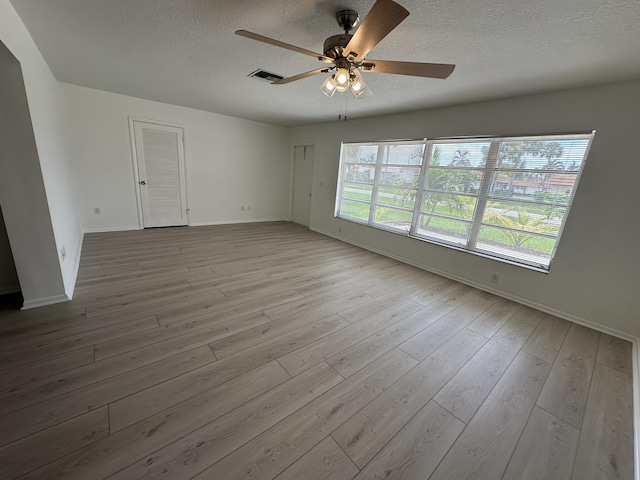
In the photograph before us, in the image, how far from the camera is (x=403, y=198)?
14.2 ft

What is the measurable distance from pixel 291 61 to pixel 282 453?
3079 mm

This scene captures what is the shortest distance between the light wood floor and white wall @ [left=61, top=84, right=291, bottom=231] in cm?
227

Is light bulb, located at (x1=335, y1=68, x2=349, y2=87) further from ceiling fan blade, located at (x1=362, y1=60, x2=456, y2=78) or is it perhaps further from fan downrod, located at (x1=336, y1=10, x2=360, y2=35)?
fan downrod, located at (x1=336, y1=10, x2=360, y2=35)

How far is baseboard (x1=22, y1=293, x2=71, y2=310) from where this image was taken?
2275 millimetres

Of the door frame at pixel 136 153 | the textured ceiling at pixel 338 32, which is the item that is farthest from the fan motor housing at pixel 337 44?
the door frame at pixel 136 153

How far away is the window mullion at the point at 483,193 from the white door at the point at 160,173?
544 cm

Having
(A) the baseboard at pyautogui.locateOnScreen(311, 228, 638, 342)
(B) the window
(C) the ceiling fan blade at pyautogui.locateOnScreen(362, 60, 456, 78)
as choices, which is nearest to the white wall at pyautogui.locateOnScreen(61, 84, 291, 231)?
(B) the window

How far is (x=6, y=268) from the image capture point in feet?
8.09

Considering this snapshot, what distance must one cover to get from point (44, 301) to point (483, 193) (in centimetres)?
506

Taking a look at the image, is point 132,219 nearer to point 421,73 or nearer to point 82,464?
point 82,464

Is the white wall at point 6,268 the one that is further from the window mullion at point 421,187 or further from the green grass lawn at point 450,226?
the window mullion at point 421,187

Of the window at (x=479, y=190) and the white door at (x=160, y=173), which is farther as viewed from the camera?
the white door at (x=160, y=173)

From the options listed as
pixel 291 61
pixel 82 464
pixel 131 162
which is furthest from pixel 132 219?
pixel 82 464

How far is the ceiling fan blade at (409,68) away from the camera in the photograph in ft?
5.43
